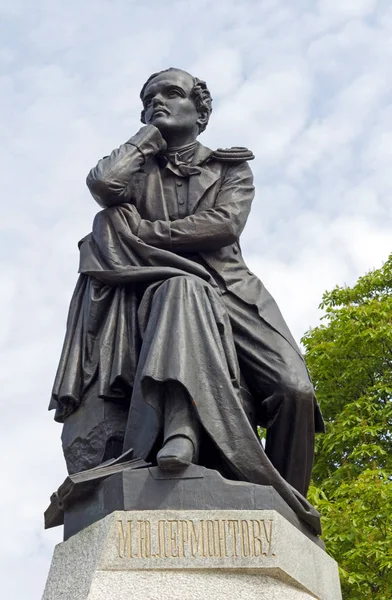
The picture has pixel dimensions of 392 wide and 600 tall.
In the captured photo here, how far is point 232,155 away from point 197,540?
3.04 m

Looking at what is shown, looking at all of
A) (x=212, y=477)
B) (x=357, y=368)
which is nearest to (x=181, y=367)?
(x=212, y=477)

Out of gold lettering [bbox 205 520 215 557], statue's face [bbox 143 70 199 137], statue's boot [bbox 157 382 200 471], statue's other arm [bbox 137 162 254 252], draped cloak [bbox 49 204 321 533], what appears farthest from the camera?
statue's face [bbox 143 70 199 137]

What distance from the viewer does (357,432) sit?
15.7 metres

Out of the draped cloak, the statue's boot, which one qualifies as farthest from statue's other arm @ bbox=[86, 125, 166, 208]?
the statue's boot

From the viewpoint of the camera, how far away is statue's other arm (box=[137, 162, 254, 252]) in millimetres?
6578

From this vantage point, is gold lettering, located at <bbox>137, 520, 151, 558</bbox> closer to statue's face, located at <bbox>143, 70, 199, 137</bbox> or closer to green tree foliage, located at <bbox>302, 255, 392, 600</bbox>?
statue's face, located at <bbox>143, 70, 199, 137</bbox>

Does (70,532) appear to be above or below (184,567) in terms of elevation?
above

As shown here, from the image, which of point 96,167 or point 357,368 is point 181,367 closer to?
point 96,167

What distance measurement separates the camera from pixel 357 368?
17453 mm

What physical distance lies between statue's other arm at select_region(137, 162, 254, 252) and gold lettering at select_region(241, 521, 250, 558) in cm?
202

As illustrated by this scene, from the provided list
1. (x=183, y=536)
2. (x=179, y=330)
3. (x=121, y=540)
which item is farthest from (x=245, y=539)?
(x=179, y=330)

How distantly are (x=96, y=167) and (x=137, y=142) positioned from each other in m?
0.34

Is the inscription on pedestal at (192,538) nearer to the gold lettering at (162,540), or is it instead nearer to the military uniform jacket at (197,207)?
the gold lettering at (162,540)

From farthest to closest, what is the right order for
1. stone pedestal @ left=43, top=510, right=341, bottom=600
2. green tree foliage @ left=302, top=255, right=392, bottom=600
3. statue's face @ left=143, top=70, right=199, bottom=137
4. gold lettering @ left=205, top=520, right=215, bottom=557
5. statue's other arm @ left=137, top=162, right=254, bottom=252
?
green tree foliage @ left=302, top=255, right=392, bottom=600
statue's face @ left=143, top=70, right=199, bottom=137
statue's other arm @ left=137, top=162, right=254, bottom=252
gold lettering @ left=205, top=520, right=215, bottom=557
stone pedestal @ left=43, top=510, right=341, bottom=600
